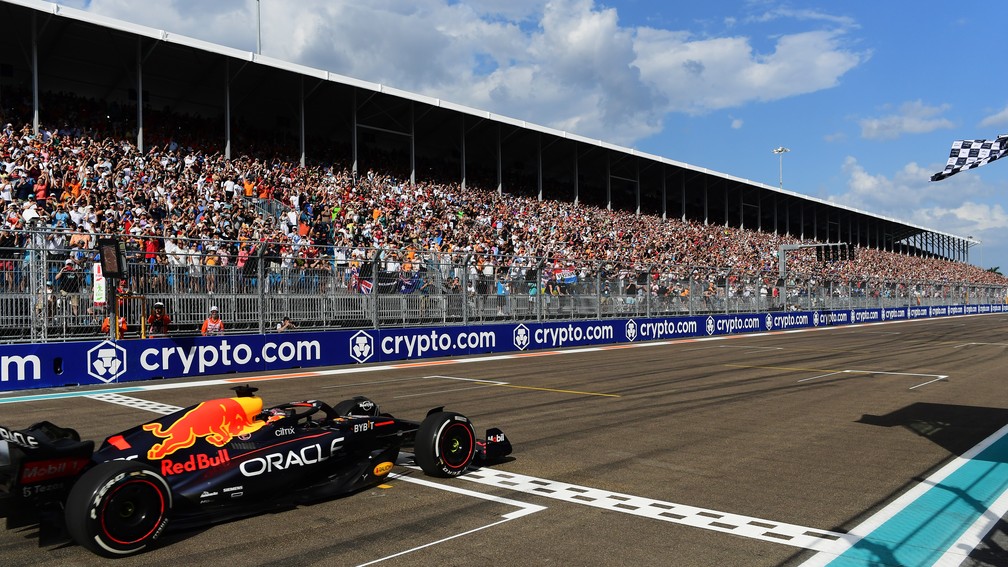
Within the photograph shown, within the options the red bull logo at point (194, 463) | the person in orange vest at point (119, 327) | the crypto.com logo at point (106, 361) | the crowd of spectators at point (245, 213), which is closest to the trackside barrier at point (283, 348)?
the crypto.com logo at point (106, 361)

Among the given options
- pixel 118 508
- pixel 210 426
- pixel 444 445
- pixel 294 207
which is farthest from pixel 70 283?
pixel 118 508

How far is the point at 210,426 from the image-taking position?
552 cm

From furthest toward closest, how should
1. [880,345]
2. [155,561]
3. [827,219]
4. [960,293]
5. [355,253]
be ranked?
1. [827,219]
2. [960,293]
3. [880,345]
4. [355,253]
5. [155,561]

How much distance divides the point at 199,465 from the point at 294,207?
63.2ft

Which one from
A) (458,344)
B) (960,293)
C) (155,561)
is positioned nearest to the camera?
(155,561)

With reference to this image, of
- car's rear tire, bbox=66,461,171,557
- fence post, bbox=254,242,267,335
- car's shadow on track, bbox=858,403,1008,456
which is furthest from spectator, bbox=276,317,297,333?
car's rear tire, bbox=66,461,171,557

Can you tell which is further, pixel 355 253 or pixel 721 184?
pixel 721 184

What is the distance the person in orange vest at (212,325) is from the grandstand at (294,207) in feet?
0.70

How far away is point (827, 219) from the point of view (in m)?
70.2

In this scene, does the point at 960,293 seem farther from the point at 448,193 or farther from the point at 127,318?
the point at 127,318

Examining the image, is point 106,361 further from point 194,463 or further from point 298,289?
point 194,463

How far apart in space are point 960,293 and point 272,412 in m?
67.3

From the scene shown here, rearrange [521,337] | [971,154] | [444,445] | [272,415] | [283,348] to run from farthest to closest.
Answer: [521,337] < [283,348] < [971,154] < [444,445] < [272,415]

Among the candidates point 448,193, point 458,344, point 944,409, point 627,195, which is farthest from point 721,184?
point 944,409
